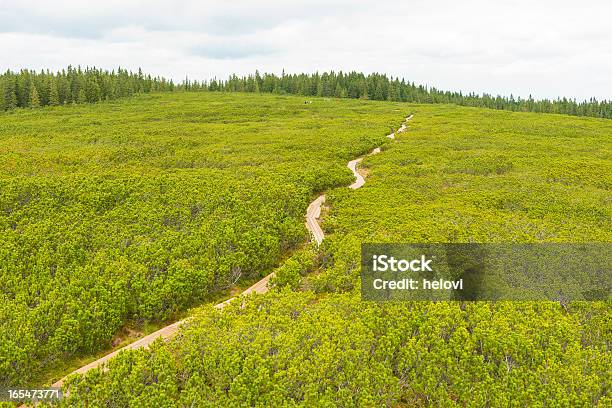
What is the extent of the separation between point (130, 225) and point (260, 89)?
16199 cm

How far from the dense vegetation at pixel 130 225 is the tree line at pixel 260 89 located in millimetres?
61172

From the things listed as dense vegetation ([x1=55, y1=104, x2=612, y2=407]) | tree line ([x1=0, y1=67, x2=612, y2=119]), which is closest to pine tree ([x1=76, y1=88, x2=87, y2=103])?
tree line ([x1=0, y1=67, x2=612, y2=119])

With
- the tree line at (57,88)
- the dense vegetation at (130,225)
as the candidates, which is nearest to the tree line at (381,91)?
the tree line at (57,88)

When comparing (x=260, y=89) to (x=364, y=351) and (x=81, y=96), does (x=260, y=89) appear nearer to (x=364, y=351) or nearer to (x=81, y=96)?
(x=81, y=96)

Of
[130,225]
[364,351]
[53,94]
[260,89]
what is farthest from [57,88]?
[364,351]

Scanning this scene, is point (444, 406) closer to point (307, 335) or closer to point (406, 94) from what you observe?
point (307, 335)

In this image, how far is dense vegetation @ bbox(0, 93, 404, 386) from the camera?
65.6 feet

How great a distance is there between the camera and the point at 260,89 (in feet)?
599

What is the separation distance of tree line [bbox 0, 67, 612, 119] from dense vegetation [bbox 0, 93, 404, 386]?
61.2 metres

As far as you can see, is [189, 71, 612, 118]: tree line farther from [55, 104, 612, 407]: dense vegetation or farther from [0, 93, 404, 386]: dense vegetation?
[55, 104, 612, 407]: dense vegetation

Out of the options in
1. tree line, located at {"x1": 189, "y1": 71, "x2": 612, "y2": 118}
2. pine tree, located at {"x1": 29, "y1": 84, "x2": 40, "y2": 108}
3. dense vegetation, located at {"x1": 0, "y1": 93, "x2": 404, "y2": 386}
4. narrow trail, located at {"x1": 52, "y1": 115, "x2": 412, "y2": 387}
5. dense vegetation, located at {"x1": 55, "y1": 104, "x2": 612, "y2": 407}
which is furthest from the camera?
tree line, located at {"x1": 189, "y1": 71, "x2": 612, "y2": 118}

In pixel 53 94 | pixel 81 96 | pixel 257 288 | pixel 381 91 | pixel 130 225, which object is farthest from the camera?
pixel 381 91

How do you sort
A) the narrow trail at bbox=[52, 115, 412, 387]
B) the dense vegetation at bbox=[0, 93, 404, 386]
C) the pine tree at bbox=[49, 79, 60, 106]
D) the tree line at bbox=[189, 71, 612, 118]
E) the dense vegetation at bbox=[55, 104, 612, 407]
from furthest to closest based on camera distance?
1. the tree line at bbox=[189, 71, 612, 118]
2. the pine tree at bbox=[49, 79, 60, 106]
3. the dense vegetation at bbox=[0, 93, 404, 386]
4. the narrow trail at bbox=[52, 115, 412, 387]
5. the dense vegetation at bbox=[55, 104, 612, 407]

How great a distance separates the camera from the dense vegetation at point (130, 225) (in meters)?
20.0
